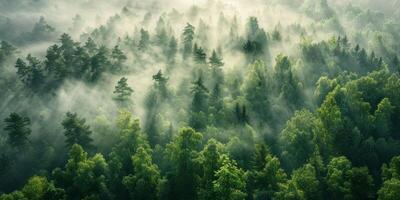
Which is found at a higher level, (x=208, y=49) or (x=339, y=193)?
(x=208, y=49)

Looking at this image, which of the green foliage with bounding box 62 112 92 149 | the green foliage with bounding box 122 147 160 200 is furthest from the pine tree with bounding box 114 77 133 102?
the green foliage with bounding box 122 147 160 200

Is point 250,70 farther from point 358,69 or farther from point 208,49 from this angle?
point 358,69

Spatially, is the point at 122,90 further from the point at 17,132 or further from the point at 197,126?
the point at 17,132

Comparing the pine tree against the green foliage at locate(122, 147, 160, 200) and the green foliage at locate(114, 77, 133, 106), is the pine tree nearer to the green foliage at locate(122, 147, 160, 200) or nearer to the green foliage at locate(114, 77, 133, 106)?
the green foliage at locate(114, 77, 133, 106)

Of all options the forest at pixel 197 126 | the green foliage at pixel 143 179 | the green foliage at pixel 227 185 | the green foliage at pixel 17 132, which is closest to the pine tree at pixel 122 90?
the forest at pixel 197 126

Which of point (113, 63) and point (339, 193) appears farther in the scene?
point (113, 63)

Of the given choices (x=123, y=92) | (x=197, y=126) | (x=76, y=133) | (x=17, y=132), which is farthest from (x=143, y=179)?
(x=123, y=92)

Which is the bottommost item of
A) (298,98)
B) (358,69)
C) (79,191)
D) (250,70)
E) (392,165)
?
(79,191)

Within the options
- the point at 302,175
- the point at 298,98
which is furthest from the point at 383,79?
the point at 302,175
